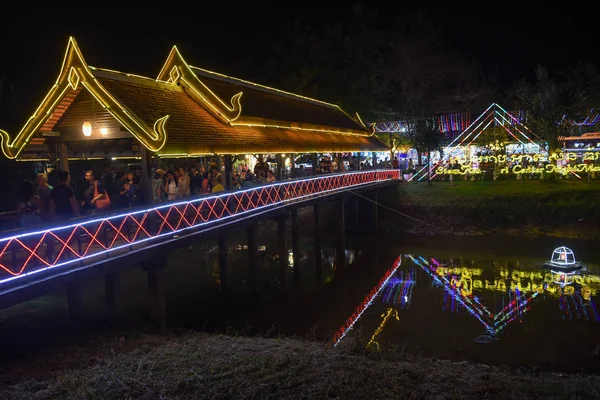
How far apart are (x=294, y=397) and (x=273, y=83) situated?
1135 inches

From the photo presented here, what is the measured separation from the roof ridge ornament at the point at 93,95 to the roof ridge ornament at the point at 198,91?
165 inches

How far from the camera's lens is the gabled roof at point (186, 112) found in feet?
34.9

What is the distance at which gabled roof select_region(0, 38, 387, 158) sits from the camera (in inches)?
418

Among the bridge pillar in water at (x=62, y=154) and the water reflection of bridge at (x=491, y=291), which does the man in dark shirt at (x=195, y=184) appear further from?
the water reflection of bridge at (x=491, y=291)

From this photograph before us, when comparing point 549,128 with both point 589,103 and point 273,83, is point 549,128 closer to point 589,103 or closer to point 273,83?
point 589,103

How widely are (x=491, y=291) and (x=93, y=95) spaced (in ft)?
42.8

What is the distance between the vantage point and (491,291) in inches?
643

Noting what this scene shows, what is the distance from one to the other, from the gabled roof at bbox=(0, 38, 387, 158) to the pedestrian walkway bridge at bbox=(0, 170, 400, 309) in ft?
4.57

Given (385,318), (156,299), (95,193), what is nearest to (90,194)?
(95,193)

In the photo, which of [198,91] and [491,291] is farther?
[491,291]

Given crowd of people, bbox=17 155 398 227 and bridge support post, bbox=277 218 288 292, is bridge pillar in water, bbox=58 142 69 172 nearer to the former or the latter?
crowd of people, bbox=17 155 398 227

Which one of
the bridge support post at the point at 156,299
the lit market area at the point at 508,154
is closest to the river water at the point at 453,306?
the bridge support post at the point at 156,299

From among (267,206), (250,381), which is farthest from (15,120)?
(250,381)

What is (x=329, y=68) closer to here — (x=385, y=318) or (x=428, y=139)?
(x=428, y=139)
